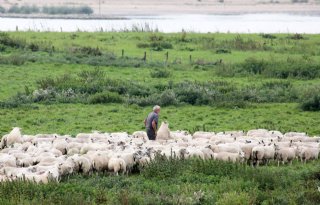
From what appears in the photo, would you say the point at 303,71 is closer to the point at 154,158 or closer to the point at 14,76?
the point at 14,76

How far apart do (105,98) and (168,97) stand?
266cm

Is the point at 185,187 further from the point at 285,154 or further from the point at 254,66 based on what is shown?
the point at 254,66

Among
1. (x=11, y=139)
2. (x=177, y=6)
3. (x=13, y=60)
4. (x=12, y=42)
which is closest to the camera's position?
(x=11, y=139)

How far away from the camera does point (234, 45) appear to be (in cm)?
4691

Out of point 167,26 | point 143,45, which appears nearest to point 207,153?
point 143,45

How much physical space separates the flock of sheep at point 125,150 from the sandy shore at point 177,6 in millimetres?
103642

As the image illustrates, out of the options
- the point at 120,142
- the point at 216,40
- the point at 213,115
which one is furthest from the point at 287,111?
the point at 216,40

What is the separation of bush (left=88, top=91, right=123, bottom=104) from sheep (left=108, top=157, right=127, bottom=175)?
11881 mm

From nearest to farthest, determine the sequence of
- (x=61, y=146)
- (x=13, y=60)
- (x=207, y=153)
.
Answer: (x=207, y=153)
(x=61, y=146)
(x=13, y=60)

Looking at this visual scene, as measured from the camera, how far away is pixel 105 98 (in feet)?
94.0

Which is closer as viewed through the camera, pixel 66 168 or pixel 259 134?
pixel 66 168

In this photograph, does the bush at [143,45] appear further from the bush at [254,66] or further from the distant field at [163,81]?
the bush at [254,66]

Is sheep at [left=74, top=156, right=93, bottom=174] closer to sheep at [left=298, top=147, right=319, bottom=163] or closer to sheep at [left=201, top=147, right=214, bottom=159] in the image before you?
sheep at [left=201, top=147, right=214, bottom=159]

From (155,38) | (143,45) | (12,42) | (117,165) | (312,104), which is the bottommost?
(312,104)
